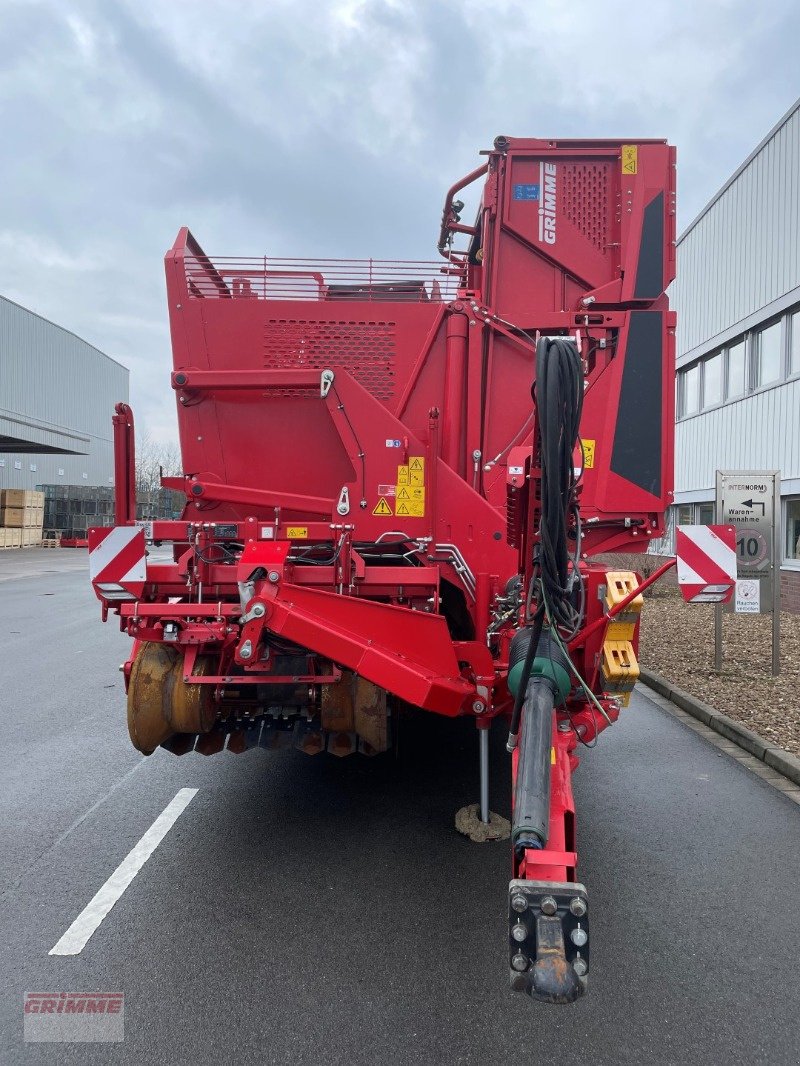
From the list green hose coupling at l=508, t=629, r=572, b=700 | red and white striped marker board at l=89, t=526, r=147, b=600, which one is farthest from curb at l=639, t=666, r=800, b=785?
red and white striped marker board at l=89, t=526, r=147, b=600

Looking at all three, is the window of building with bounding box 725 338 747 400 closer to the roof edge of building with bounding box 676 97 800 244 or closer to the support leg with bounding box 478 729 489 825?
the roof edge of building with bounding box 676 97 800 244

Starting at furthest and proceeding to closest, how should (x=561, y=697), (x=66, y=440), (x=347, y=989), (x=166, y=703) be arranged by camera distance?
(x=66, y=440), (x=166, y=703), (x=561, y=697), (x=347, y=989)

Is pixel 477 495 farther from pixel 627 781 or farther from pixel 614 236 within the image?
pixel 627 781

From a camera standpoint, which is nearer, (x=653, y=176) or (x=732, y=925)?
(x=732, y=925)

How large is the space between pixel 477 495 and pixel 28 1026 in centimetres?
298

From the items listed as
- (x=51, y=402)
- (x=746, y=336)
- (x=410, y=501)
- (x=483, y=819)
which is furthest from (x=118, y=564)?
(x=51, y=402)

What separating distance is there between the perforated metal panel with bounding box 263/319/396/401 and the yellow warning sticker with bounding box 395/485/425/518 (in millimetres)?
615

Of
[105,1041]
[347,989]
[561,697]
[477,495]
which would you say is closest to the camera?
[105,1041]

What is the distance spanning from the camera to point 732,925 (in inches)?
117

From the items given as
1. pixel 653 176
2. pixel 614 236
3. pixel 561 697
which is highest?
pixel 653 176

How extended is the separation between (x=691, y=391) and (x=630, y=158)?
13311 mm

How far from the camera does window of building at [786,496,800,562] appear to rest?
1170 cm

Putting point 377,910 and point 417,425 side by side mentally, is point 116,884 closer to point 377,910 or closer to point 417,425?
point 377,910

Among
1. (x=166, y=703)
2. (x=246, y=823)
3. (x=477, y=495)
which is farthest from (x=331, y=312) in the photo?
(x=246, y=823)
